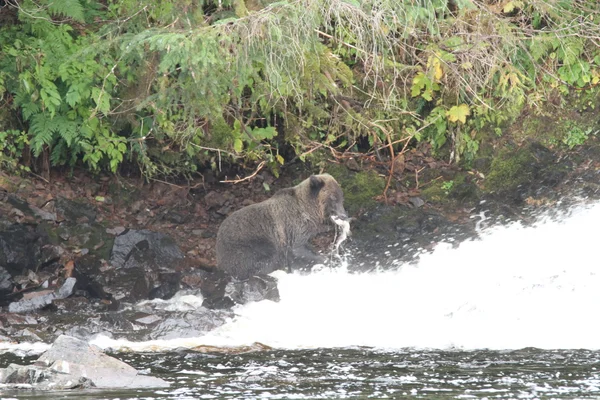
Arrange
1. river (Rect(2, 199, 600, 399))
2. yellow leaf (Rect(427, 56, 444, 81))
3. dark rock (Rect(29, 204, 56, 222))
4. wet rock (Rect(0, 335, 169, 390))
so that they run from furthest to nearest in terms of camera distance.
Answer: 1. yellow leaf (Rect(427, 56, 444, 81))
2. dark rock (Rect(29, 204, 56, 222))
3. wet rock (Rect(0, 335, 169, 390))
4. river (Rect(2, 199, 600, 399))

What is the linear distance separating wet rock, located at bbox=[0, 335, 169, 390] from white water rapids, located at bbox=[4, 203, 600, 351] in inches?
57.9

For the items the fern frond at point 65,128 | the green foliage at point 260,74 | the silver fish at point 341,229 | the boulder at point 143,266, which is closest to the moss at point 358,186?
the green foliage at point 260,74

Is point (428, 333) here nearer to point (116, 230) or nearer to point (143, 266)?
point (143, 266)

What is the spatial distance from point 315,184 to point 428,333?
10.8 ft

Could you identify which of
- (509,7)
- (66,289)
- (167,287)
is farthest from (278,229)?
(509,7)

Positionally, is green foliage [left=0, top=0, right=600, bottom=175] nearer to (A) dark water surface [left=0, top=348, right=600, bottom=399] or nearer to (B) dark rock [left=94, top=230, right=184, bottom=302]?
(B) dark rock [left=94, top=230, right=184, bottom=302]

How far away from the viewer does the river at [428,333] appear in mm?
7848

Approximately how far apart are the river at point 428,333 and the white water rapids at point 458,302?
0.02 m

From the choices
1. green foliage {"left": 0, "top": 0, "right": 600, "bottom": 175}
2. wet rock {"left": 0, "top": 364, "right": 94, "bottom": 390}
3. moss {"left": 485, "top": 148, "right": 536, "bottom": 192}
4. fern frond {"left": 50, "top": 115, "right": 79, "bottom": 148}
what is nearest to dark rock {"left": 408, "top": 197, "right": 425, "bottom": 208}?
green foliage {"left": 0, "top": 0, "right": 600, "bottom": 175}

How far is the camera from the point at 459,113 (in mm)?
15070

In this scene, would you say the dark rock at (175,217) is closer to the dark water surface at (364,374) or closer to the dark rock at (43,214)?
the dark rock at (43,214)

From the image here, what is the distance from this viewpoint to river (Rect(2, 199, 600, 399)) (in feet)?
25.7

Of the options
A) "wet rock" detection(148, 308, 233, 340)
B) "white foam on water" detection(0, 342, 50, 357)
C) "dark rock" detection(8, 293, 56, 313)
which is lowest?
"white foam on water" detection(0, 342, 50, 357)

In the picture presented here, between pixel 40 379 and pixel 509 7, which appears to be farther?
pixel 509 7
